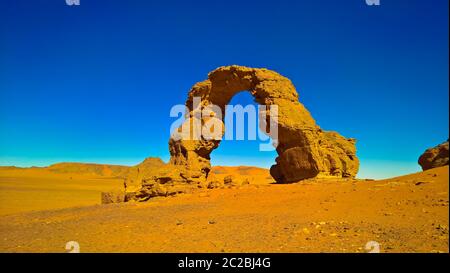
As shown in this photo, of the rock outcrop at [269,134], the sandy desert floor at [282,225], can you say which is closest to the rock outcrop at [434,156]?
the sandy desert floor at [282,225]

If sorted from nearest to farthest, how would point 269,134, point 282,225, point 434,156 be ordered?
point 282,225
point 434,156
point 269,134

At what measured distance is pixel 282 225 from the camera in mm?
7699

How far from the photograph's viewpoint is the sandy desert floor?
6148mm

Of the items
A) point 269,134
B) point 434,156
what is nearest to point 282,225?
point 434,156

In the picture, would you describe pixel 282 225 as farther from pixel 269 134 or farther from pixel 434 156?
pixel 269 134

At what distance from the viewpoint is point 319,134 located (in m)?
17.1

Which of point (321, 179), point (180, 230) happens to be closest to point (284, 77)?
point (321, 179)

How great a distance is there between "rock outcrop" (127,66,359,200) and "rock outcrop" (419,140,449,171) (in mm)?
3747

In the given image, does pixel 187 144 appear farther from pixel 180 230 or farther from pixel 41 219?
pixel 180 230

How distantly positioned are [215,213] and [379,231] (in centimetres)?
486

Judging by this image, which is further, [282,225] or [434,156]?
[434,156]

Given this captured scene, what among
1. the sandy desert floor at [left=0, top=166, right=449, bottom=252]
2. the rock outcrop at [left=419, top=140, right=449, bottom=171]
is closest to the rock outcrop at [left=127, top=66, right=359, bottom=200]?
the rock outcrop at [left=419, top=140, right=449, bottom=171]

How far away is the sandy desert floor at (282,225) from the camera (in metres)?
6.15

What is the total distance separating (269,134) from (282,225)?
419 inches
